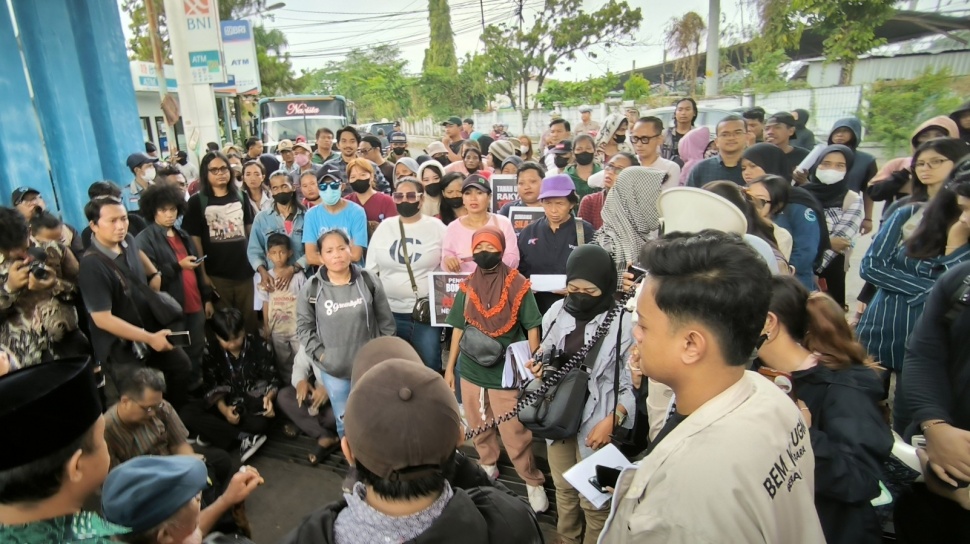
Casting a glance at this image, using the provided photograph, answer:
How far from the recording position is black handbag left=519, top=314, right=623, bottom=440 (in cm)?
249

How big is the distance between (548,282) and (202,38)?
9926 mm

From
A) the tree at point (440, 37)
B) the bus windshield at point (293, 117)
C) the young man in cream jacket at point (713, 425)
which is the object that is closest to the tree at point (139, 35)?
the bus windshield at point (293, 117)

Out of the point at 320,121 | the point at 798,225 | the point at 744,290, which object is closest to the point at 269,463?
the point at 744,290

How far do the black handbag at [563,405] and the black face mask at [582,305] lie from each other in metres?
0.14

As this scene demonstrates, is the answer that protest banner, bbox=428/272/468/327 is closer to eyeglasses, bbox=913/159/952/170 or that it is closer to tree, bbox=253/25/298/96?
eyeglasses, bbox=913/159/952/170

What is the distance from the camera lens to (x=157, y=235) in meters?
3.99

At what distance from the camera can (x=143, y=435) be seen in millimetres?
2693

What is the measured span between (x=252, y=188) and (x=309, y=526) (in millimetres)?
4896

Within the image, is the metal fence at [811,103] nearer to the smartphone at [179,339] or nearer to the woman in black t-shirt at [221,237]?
the woman in black t-shirt at [221,237]

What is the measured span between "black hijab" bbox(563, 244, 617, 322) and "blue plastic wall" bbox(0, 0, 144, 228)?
6.88 metres

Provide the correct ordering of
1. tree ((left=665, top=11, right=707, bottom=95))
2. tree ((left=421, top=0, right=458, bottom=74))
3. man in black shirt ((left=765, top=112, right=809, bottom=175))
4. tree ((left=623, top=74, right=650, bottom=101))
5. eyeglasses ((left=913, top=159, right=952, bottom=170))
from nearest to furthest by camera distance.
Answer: eyeglasses ((left=913, top=159, right=952, bottom=170)), man in black shirt ((left=765, top=112, right=809, bottom=175)), tree ((left=623, top=74, right=650, bottom=101)), tree ((left=665, top=11, right=707, bottom=95)), tree ((left=421, top=0, right=458, bottom=74))

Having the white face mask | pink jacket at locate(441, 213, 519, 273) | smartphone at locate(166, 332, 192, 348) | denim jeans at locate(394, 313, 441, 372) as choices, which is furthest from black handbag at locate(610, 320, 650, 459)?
the white face mask

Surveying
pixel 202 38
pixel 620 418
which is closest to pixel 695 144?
pixel 620 418

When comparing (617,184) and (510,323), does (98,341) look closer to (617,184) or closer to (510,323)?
(510,323)
